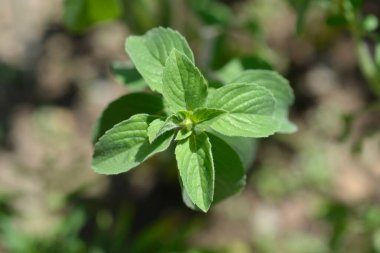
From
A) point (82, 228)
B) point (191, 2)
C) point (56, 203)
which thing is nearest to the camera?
point (191, 2)

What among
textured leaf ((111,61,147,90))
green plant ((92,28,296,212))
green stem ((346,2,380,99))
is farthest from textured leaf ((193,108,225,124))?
green stem ((346,2,380,99))

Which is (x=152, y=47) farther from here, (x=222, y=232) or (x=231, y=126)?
(x=222, y=232)

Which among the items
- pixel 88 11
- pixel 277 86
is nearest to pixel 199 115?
pixel 277 86

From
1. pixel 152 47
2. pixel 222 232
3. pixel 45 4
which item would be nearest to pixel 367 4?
pixel 222 232

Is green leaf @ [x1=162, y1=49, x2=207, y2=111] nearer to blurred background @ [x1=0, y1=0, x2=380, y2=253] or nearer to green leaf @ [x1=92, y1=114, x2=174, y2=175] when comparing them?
green leaf @ [x1=92, y1=114, x2=174, y2=175]

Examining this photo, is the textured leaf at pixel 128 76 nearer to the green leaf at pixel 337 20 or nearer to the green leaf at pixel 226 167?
the green leaf at pixel 226 167

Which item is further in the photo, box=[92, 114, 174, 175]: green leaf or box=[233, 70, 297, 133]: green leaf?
box=[233, 70, 297, 133]: green leaf

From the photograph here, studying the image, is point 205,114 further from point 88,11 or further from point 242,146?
point 88,11
